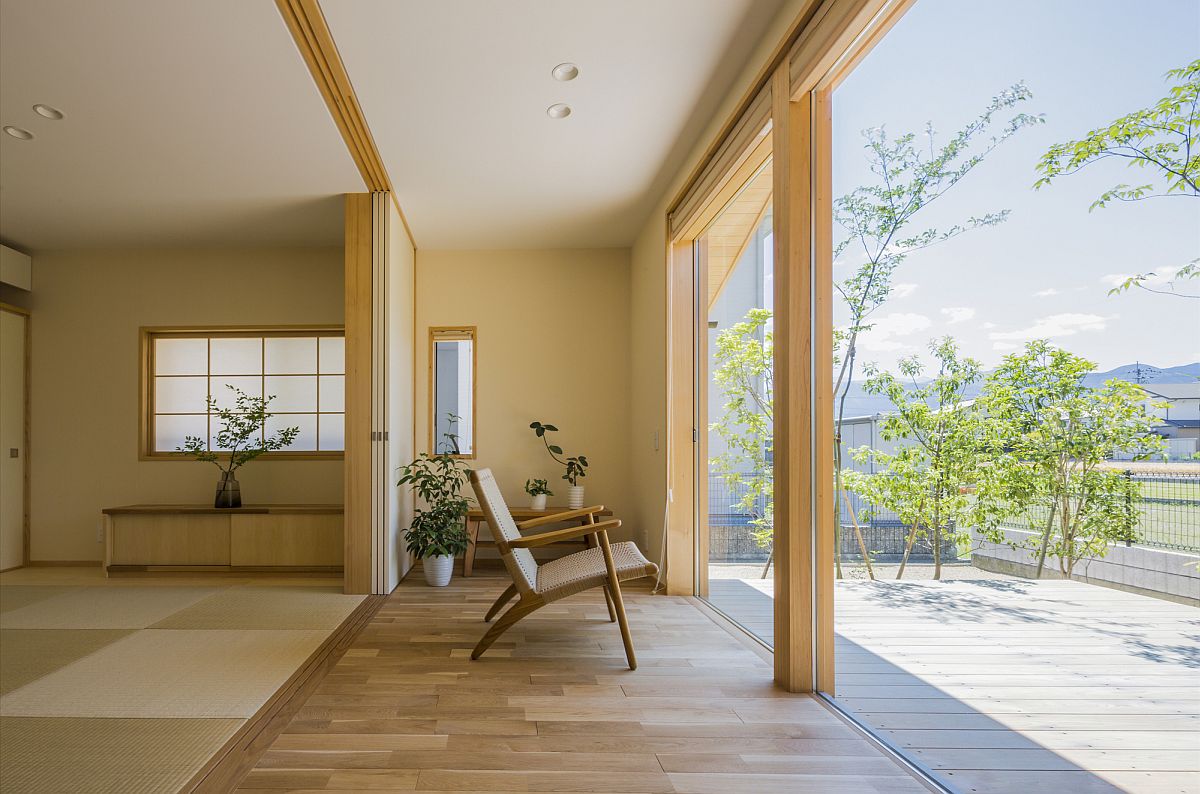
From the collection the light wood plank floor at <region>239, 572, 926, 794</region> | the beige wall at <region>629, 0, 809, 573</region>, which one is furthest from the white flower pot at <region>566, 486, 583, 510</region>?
the light wood plank floor at <region>239, 572, 926, 794</region>

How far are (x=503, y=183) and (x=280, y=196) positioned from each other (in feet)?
4.75

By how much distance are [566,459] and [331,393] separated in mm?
2056

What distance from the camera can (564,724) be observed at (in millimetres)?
2252

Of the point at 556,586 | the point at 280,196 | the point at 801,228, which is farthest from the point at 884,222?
the point at 280,196

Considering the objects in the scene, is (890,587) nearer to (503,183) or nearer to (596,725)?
(596,725)

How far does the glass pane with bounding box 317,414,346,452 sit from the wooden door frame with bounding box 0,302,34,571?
2.26 m

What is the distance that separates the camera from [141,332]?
18.0 ft

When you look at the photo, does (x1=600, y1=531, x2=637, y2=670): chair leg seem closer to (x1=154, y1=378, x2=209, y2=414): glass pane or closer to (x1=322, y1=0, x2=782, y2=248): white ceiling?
(x1=322, y1=0, x2=782, y2=248): white ceiling

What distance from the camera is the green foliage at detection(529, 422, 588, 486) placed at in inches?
213

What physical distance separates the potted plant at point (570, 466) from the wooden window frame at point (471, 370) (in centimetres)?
48

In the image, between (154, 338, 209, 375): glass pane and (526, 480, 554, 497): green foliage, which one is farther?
(154, 338, 209, 375): glass pane

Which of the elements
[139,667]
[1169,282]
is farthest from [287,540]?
[1169,282]

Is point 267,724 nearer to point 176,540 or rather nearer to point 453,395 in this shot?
point 176,540

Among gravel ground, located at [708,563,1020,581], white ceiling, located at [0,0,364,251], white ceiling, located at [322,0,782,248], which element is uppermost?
white ceiling, located at [322,0,782,248]
